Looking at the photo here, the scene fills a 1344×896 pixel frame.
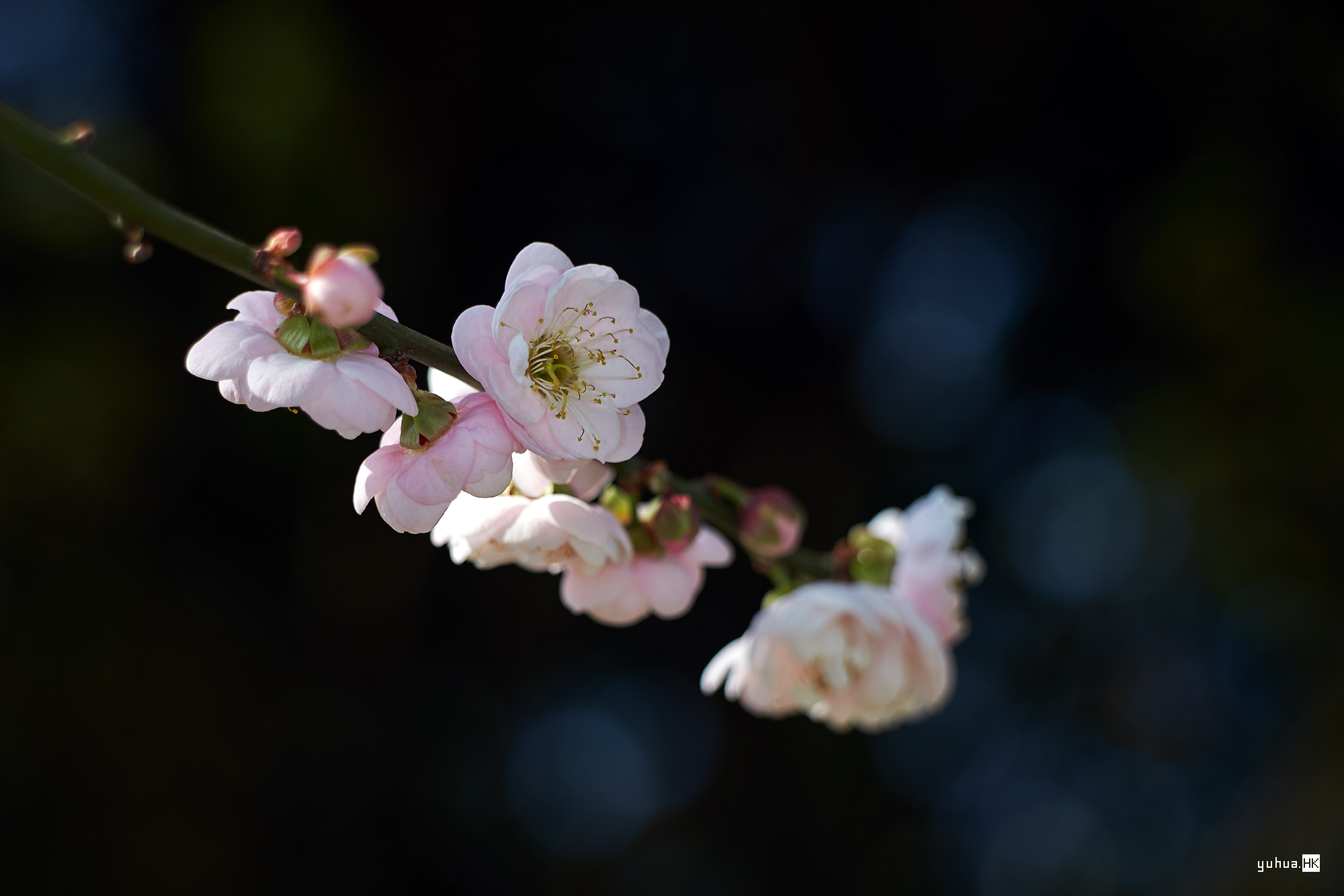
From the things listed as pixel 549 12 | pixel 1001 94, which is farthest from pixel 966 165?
pixel 549 12

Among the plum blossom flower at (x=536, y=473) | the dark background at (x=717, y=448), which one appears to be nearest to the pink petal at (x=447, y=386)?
the plum blossom flower at (x=536, y=473)

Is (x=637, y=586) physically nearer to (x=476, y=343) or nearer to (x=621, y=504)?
(x=621, y=504)

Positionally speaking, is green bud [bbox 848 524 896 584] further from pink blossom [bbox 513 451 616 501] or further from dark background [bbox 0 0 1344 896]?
dark background [bbox 0 0 1344 896]

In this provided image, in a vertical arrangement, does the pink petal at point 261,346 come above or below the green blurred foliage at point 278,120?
below

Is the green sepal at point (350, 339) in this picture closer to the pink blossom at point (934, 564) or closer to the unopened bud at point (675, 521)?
the unopened bud at point (675, 521)

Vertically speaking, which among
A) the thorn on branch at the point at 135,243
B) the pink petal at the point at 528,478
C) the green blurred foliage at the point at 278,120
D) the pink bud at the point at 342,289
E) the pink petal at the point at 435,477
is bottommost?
the pink petal at the point at 435,477

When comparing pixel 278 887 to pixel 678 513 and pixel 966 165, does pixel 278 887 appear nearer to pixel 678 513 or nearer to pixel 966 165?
pixel 678 513

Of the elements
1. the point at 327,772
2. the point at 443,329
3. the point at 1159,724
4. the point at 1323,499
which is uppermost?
the point at 443,329

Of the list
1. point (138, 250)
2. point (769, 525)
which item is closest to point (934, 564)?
point (769, 525)
